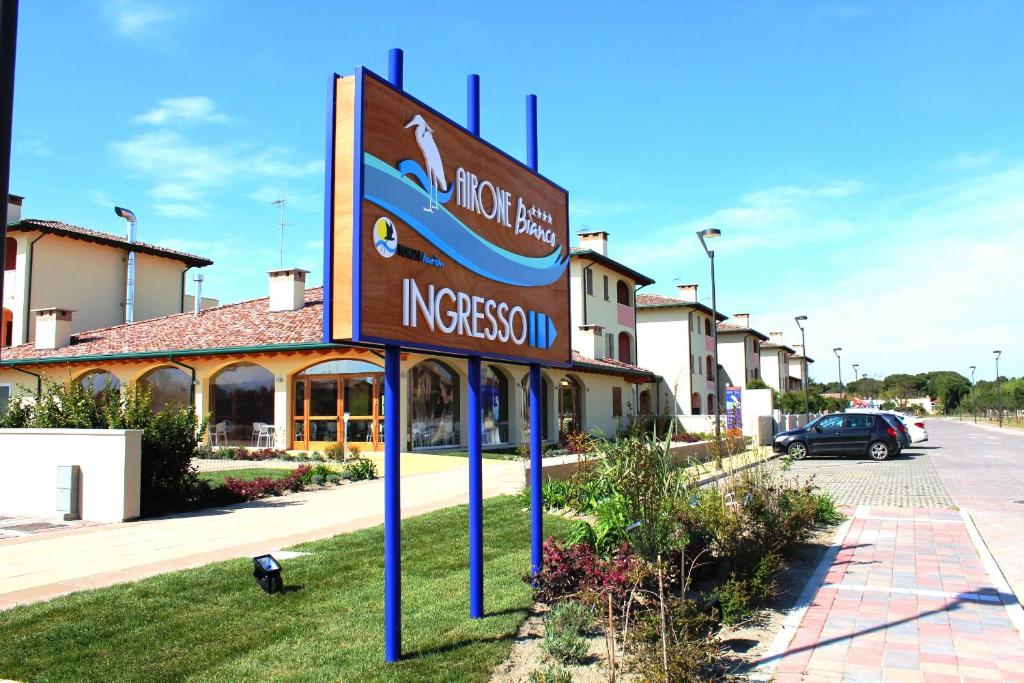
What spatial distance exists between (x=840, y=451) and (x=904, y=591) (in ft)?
65.0

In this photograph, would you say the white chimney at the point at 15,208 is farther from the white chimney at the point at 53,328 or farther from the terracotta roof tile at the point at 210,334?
the white chimney at the point at 53,328

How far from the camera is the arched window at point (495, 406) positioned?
1015 inches

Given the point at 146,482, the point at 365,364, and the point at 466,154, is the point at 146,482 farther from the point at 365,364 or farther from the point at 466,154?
the point at 365,364

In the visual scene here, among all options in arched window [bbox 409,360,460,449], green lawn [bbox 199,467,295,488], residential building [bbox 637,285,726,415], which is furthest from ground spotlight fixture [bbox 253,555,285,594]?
residential building [bbox 637,285,726,415]

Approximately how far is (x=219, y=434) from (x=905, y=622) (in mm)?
21821

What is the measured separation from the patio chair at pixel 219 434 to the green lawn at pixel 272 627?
676 inches

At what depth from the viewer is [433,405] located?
922 inches

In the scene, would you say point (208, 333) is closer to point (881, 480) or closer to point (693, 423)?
point (881, 480)

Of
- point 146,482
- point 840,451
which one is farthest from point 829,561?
point 840,451

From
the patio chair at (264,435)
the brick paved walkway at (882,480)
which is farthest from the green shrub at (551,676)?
the patio chair at (264,435)

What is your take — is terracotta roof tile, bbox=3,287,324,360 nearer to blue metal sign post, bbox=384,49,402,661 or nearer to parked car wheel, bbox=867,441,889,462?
blue metal sign post, bbox=384,49,402,661

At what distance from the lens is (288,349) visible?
71.3 ft

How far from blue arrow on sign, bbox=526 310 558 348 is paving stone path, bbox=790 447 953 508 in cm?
631

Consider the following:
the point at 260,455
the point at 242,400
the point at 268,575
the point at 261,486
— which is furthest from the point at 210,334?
the point at 268,575
